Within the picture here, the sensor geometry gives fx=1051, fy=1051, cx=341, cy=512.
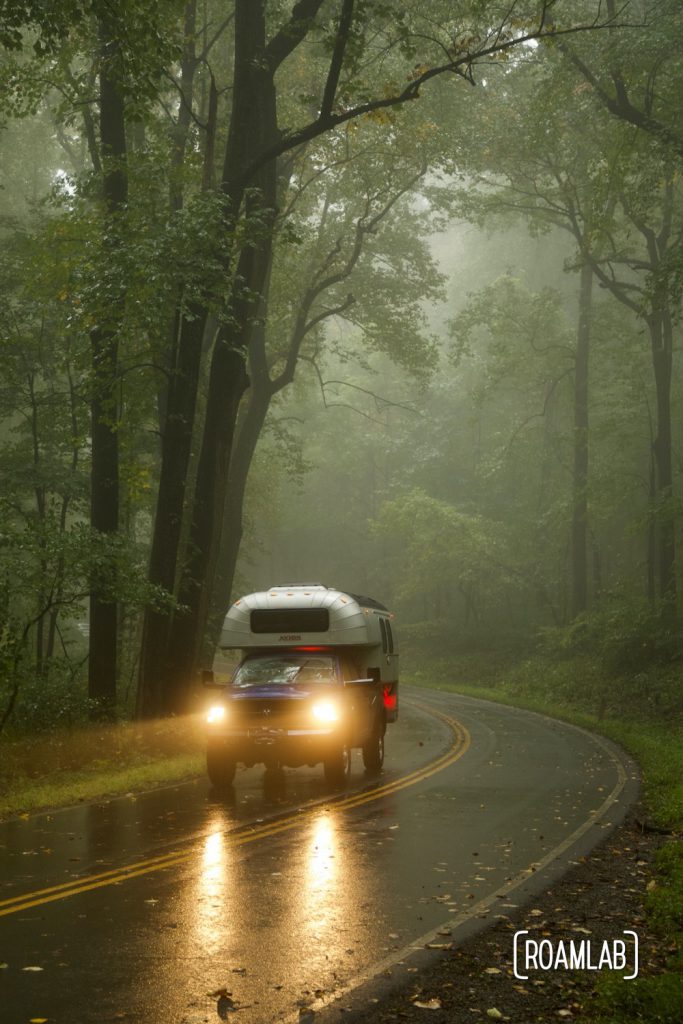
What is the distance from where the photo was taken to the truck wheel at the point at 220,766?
1490cm

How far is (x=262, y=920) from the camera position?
786 centimetres

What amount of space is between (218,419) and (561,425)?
36.2 meters

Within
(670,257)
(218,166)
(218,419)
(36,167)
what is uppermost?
(36,167)

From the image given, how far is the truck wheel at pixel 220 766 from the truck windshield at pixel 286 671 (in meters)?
0.96

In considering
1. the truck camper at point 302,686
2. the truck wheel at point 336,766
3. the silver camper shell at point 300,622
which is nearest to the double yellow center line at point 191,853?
the truck wheel at point 336,766

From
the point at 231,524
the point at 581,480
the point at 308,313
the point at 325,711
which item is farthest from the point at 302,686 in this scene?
the point at 581,480

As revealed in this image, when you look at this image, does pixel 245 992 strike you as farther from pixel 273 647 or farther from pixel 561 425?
pixel 561 425

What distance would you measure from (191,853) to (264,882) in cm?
148

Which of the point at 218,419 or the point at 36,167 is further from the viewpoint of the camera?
the point at 36,167

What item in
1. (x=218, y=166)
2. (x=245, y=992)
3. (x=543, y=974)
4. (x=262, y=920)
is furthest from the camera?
(x=218, y=166)

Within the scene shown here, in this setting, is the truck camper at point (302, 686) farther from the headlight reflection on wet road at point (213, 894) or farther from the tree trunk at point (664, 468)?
the tree trunk at point (664, 468)

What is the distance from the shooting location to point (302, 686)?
15.1 metres

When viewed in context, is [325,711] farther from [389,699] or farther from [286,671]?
[389,699]

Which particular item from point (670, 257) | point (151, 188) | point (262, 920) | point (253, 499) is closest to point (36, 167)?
point (253, 499)
